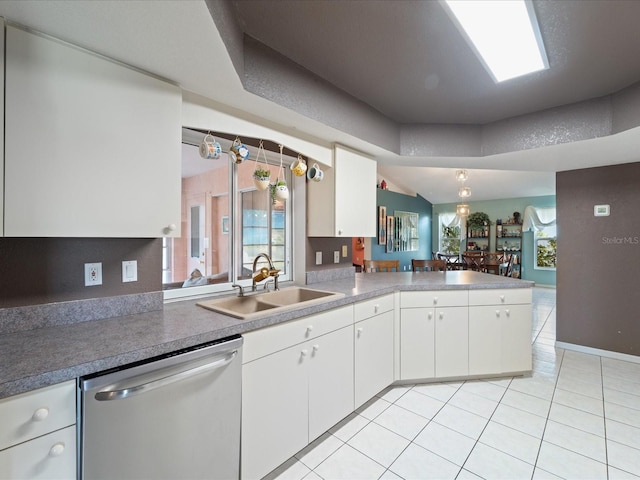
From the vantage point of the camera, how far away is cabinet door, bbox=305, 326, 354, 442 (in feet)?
5.90

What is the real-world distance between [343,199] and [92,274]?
176 cm

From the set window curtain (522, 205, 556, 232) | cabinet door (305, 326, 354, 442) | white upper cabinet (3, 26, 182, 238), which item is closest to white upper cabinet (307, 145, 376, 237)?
cabinet door (305, 326, 354, 442)

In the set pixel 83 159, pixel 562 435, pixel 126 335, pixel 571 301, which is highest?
pixel 83 159

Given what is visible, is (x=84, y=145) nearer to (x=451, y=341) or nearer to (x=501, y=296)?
(x=451, y=341)

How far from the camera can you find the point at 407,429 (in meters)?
2.00

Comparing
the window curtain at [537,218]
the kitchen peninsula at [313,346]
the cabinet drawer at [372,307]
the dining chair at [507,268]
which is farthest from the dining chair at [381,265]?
the window curtain at [537,218]

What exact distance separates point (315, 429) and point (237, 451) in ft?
1.84

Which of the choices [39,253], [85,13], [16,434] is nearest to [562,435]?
[16,434]

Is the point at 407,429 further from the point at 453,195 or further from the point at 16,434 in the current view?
the point at 453,195

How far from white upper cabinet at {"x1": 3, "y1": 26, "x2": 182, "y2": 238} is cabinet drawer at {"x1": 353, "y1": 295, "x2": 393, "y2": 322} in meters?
1.30

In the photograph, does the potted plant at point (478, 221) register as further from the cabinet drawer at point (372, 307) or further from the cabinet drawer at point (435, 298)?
the cabinet drawer at point (372, 307)

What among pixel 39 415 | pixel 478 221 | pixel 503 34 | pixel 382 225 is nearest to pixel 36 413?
pixel 39 415

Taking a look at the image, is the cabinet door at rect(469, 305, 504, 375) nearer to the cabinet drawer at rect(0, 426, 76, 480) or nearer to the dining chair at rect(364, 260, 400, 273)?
the dining chair at rect(364, 260, 400, 273)

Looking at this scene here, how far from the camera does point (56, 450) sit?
91cm
